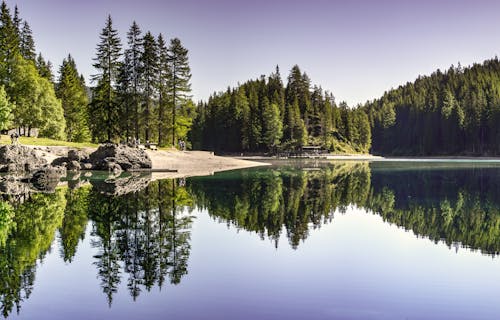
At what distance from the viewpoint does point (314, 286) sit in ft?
37.4

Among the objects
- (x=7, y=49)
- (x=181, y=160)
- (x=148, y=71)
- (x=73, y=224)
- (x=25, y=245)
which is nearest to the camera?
(x=25, y=245)

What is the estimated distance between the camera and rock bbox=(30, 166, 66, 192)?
36656 mm

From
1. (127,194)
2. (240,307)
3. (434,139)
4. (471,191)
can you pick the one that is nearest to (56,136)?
(127,194)

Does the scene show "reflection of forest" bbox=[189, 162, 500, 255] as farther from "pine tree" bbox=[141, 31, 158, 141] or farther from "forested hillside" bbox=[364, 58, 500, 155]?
"forested hillside" bbox=[364, 58, 500, 155]

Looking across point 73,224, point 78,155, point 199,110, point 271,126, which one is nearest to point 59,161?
point 78,155

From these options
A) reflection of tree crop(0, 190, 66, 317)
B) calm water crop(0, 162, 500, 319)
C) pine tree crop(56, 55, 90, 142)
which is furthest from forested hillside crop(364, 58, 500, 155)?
reflection of tree crop(0, 190, 66, 317)

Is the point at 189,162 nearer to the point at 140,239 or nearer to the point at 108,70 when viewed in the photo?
the point at 108,70

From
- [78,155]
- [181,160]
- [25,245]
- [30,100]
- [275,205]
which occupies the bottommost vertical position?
[25,245]

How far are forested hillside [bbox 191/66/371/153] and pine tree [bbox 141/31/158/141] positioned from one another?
57.3 m

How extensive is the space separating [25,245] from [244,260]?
Answer: 23.4 ft

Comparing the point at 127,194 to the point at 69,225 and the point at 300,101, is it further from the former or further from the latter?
the point at 300,101

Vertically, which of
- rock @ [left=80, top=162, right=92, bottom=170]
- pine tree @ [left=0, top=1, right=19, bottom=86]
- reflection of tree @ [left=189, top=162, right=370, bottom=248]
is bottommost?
reflection of tree @ [left=189, top=162, right=370, bottom=248]

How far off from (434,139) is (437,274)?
6453 inches

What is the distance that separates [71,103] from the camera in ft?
298
